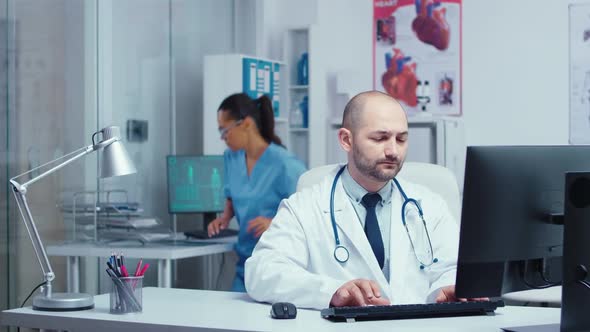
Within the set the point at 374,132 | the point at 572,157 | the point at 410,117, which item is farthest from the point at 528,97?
the point at 572,157

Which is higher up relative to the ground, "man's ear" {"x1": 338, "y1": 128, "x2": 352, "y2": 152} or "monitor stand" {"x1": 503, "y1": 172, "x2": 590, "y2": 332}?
"man's ear" {"x1": 338, "y1": 128, "x2": 352, "y2": 152}

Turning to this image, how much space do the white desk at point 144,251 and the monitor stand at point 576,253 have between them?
230 cm

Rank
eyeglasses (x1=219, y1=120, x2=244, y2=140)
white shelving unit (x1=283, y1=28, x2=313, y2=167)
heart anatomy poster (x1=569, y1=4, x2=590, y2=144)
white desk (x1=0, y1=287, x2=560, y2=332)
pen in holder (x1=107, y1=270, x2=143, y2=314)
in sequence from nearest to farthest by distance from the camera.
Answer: white desk (x1=0, y1=287, x2=560, y2=332) < pen in holder (x1=107, y1=270, x2=143, y2=314) < eyeglasses (x1=219, y1=120, x2=244, y2=140) < heart anatomy poster (x1=569, y1=4, x2=590, y2=144) < white shelving unit (x1=283, y1=28, x2=313, y2=167)

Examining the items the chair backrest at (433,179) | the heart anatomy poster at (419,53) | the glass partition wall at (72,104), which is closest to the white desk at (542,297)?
the chair backrest at (433,179)

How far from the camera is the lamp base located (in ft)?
6.97

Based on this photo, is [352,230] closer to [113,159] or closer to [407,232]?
[407,232]

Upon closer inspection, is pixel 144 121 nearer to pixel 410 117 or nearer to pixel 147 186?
pixel 147 186

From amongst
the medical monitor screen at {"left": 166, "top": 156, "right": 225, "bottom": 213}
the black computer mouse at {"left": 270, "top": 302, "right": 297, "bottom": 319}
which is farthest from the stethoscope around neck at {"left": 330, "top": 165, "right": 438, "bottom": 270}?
the medical monitor screen at {"left": 166, "top": 156, "right": 225, "bottom": 213}

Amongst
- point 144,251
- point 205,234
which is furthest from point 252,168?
point 144,251

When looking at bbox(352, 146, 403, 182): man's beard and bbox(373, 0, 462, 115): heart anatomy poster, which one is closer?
bbox(352, 146, 403, 182): man's beard

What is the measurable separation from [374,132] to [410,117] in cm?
305

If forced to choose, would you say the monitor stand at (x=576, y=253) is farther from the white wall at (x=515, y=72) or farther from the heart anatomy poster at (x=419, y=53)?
the heart anatomy poster at (x=419, y=53)

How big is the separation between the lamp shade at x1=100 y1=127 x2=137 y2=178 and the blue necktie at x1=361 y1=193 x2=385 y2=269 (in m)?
0.65

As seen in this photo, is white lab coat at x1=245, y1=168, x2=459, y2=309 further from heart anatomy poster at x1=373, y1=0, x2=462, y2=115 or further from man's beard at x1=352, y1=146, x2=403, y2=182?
heart anatomy poster at x1=373, y1=0, x2=462, y2=115
